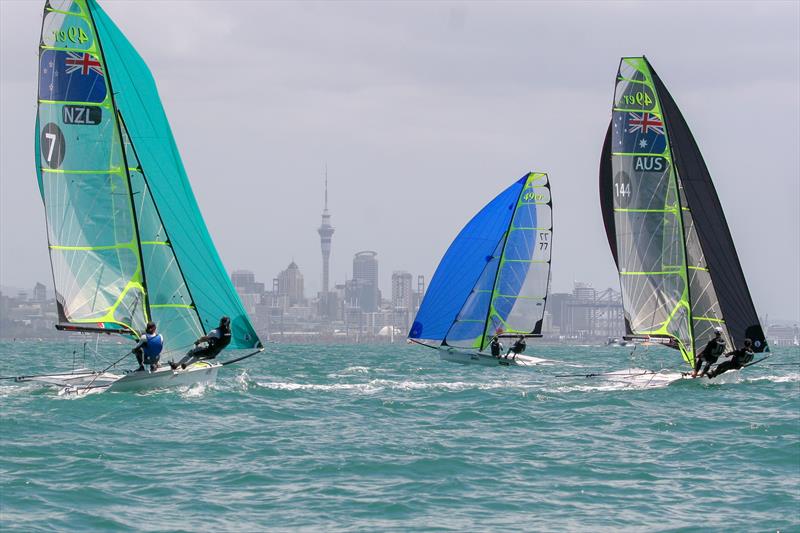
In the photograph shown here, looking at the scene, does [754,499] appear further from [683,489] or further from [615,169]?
[615,169]

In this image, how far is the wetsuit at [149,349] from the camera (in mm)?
21031

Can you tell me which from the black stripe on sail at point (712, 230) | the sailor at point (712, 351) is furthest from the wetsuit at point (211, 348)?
the black stripe on sail at point (712, 230)

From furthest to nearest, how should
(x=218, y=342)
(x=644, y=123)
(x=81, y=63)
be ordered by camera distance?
(x=644, y=123) < (x=81, y=63) < (x=218, y=342)

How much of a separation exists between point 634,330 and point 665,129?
4529 millimetres

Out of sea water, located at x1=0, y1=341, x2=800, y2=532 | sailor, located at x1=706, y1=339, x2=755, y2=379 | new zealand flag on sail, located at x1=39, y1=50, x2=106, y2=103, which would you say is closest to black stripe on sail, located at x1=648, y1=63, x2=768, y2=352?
sailor, located at x1=706, y1=339, x2=755, y2=379

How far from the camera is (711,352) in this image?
25469mm

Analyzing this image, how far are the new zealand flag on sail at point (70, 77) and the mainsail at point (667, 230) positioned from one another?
37.6ft

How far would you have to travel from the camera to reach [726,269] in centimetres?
2778

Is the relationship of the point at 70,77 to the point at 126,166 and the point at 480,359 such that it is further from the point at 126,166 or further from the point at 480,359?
the point at 480,359

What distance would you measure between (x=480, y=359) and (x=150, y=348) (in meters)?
18.1

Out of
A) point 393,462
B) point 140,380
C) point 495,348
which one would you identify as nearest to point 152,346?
point 140,380

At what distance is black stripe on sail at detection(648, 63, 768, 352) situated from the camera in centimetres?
2761

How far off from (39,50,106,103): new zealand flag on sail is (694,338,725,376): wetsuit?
12946mm

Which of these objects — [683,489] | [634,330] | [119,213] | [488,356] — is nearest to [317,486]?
[683,489]
